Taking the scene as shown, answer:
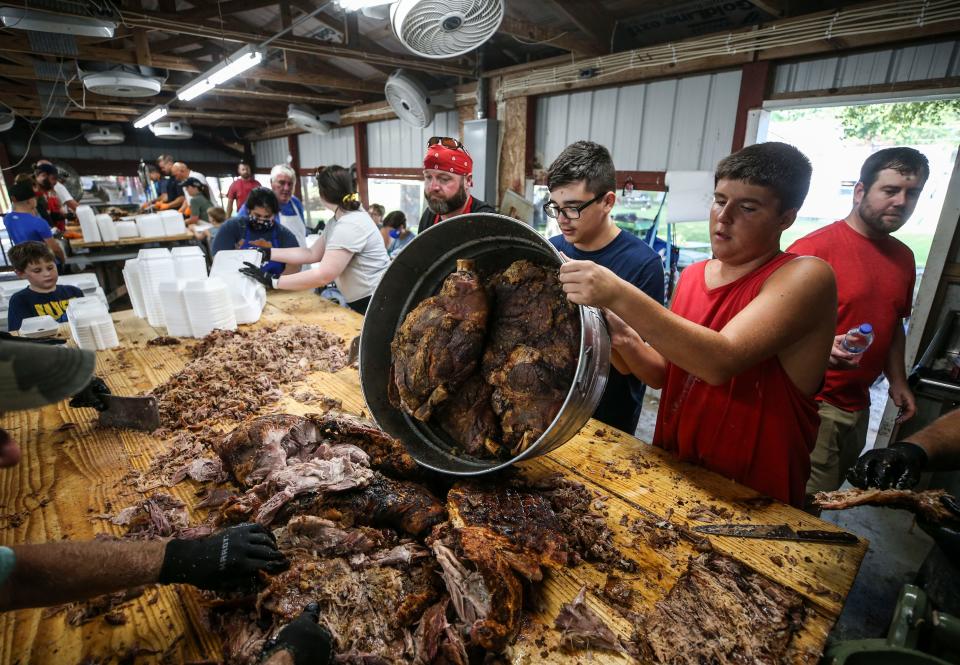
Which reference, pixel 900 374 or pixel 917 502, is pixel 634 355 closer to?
pixel 917 502

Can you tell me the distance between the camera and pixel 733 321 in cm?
156

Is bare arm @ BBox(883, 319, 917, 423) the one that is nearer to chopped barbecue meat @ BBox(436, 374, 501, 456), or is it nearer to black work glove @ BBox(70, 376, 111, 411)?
chopped barbecue meat @ BBox(436, 374, 501, 456)

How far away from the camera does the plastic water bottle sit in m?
2.46

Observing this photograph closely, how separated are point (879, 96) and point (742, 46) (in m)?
1.32

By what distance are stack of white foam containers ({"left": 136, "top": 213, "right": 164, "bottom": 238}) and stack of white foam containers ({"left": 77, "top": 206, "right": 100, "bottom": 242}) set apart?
650 mm

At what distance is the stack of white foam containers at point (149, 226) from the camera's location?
27.8 feet

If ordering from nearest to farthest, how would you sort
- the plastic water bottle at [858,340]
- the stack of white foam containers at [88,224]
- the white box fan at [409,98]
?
the plastic water bottle at [858,340]
the white box fan at [409,98]
the stack of white foam containers at [88,224]

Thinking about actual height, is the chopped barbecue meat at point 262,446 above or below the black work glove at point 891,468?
below

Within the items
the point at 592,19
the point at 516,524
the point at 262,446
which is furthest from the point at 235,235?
the point at 592,19

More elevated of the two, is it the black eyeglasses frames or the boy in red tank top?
the black eyeglasses frames

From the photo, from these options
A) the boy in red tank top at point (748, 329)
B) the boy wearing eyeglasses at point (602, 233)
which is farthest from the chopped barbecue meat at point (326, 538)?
the boy wearing eyeglasses at point (602, 233)

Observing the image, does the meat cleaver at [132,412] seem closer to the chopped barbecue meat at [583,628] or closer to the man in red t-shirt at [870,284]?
the chopped barbecue meat at [583,628]

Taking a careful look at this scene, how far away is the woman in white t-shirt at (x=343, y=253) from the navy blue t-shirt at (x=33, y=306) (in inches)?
82.6

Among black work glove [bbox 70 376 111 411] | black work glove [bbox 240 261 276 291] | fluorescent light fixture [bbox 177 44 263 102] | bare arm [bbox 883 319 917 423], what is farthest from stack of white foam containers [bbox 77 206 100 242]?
bare arm [bbox 883 319 917 423]
